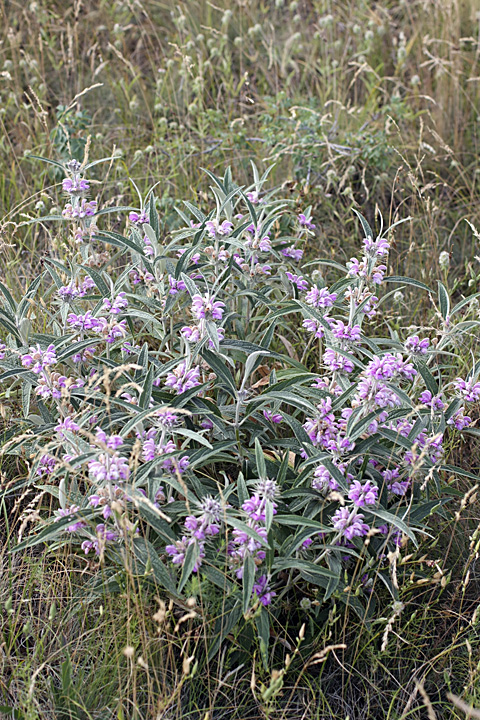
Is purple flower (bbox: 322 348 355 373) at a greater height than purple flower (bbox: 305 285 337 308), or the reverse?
purple flower (bbox: 305 285 337 308)

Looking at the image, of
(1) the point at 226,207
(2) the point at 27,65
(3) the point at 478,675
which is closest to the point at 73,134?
(2) the point at 27,65

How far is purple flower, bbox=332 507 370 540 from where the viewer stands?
173 centimetres

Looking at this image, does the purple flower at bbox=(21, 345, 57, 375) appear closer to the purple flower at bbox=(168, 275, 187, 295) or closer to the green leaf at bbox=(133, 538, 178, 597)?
the purple flower at bbox=(168, 275, 187, 295)

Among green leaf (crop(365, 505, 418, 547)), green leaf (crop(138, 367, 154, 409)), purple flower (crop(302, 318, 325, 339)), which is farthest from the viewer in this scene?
purple flower (crop(302, 318, 325, 339))

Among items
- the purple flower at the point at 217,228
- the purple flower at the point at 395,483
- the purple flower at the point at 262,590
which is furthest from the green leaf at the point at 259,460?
the purple flower at the point at 217,228

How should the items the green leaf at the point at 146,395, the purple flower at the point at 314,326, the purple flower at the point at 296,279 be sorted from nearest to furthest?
the green leaf at the point at 146,395
the purple flower at the point at 314,326
the purple flower at the point at 296,279

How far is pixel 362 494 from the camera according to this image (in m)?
1.72

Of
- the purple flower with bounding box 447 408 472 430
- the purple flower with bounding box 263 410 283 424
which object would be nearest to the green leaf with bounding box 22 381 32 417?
the purple flower with bounding box 263 410 283 424

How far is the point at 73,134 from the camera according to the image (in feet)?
11.8

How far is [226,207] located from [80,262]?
61 cm

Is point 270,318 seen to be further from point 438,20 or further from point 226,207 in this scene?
point 438,20

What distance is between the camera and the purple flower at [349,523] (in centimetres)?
173

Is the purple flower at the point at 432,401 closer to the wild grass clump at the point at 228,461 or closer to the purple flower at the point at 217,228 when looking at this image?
the wild grass clump at the point at 228,461

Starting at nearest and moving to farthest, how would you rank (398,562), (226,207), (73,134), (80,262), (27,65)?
(398,562), (226,207), (80,262), (73,134), (27,65)
